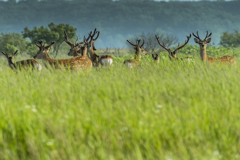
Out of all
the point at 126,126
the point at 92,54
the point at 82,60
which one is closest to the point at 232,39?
the point at 92,54

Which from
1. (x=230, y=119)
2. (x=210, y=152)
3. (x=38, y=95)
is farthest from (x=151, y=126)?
(x=38, y=95)

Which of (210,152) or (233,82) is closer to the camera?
(210,152)

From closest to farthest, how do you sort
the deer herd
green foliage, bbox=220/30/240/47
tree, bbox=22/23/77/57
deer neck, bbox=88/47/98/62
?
the deer herd
deer neck, bbox=88/47/98/62
tree, bbox=22/23/77/57
green foliage, bbox=220/30/240/47

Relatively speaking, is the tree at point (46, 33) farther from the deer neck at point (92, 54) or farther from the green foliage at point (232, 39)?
the green foliage at point (232, 39)

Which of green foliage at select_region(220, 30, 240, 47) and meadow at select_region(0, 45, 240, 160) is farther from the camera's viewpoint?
green foliage at select_region(220, 30, 240, 47)

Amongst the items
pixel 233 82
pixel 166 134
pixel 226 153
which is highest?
pixel 233 82

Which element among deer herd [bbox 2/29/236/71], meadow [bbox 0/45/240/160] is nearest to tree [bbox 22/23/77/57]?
deer herd [bbox 2/29/236/71]

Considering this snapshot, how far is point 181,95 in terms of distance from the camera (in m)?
4.16

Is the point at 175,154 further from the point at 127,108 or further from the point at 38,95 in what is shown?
the point at 38,95

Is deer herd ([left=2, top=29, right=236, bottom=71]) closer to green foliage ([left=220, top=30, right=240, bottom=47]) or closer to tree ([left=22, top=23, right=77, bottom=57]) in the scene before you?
tree ([left=22, top=23, right=77, bottom=57])

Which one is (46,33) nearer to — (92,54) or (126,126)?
(92,54)

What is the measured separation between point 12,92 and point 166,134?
2.83m

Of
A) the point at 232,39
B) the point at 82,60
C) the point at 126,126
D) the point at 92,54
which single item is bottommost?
the point at 126,126

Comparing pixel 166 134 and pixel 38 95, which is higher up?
pixel 38 95
